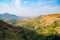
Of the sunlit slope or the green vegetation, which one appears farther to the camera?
the sunlit slope

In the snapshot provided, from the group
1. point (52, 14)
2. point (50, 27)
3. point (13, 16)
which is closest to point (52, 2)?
point (52, 14)

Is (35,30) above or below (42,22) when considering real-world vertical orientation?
below

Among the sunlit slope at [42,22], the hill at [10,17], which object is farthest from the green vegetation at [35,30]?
the hill at [10,17]

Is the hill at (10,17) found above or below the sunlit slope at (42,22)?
above

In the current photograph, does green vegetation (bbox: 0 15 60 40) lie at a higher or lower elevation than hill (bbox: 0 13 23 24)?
lower

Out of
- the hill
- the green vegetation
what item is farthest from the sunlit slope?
the hill

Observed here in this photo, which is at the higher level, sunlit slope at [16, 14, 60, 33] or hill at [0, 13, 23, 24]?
hill at [0, 13, 23, 24]

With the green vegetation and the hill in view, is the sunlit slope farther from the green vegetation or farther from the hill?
the hill

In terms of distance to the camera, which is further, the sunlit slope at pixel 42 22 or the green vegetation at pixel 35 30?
the sunlit slope at pixel 42 22

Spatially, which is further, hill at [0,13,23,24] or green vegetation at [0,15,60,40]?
hill at [0,13,23,24]

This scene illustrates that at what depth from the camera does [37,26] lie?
4.38 m

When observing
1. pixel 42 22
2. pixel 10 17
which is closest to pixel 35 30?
pixel 42 22

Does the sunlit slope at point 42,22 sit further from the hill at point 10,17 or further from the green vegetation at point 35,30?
the hill at point 10,17

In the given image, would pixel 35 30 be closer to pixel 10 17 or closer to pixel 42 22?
pixel 42 22
